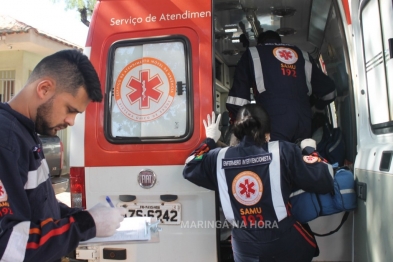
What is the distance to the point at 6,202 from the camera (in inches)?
50.9

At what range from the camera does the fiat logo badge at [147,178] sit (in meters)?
2.78

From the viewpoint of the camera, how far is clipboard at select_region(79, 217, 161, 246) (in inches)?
61.2

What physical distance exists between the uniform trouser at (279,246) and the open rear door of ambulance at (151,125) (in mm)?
310

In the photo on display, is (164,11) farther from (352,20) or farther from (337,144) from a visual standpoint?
(337,144)

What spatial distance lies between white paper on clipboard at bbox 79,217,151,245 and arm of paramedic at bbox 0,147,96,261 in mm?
122

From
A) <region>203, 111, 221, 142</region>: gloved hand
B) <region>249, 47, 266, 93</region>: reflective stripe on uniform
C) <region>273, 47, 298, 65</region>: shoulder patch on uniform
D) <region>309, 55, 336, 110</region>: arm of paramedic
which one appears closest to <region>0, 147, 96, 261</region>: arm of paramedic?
<region>203, 111, 221, 142</region>: gloved hand

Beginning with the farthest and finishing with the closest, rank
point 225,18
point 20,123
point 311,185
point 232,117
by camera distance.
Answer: point 225,18 < point 232,117 < point 311,185 < point 20,123

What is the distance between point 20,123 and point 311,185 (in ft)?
5.54

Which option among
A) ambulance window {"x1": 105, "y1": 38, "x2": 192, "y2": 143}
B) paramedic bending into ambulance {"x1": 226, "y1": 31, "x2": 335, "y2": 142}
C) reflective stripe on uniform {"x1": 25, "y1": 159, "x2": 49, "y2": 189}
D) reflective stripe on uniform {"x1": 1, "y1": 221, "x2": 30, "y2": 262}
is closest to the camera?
reflective stripe on uniform {"x1": 1, "y1": 221, "x2": 30, "y2": 262}

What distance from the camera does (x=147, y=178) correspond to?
2.79 m

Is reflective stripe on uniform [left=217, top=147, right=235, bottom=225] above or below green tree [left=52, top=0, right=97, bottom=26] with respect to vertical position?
below

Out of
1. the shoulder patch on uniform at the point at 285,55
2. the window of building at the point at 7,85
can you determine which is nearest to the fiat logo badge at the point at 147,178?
the shoulder patch on uniform at the point at 285,55

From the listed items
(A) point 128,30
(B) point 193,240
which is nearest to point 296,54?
(A) point 128,30

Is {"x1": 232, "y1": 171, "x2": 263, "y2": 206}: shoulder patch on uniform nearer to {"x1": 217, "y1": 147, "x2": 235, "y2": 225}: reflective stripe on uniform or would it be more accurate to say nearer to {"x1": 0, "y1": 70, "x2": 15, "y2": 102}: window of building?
{"x1": 217, "y1": 147, "x2": 235, "y2": 225}: reflective stripe on uniform
